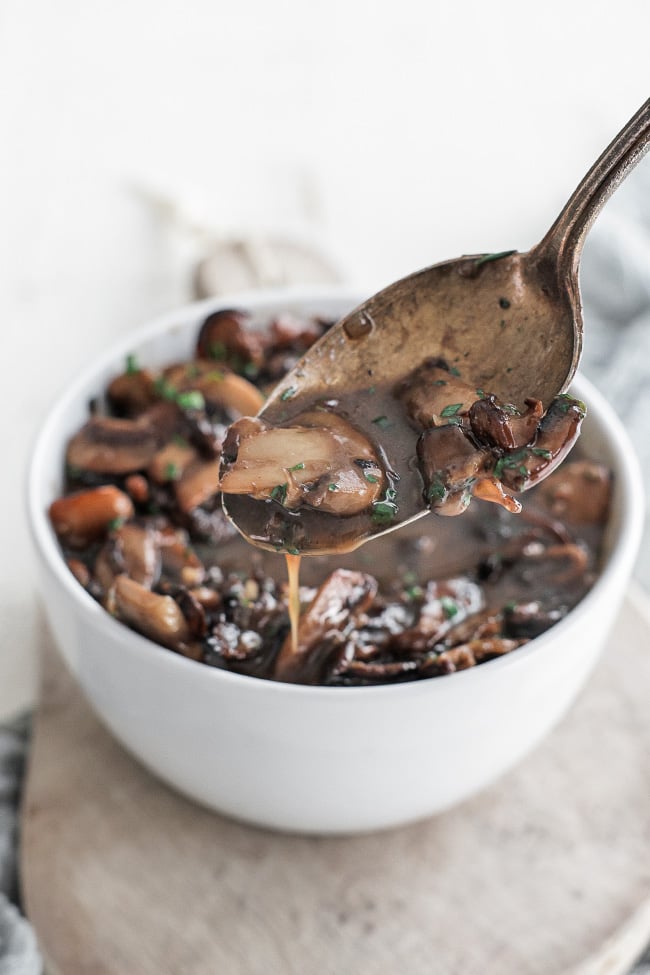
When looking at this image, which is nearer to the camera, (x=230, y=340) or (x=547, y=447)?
(x=547, y=447)

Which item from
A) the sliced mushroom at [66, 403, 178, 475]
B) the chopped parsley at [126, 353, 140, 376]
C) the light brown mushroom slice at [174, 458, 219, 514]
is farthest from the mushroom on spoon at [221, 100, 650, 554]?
the chopped parsley at [126, 353, 140, 376]

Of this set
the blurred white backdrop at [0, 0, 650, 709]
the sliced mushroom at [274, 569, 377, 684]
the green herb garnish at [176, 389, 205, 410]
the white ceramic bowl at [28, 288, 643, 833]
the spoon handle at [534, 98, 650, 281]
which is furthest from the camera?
the blurred white backdrop at [0, 0, 650, 709]

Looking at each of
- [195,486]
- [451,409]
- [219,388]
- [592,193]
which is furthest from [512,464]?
[219,388]

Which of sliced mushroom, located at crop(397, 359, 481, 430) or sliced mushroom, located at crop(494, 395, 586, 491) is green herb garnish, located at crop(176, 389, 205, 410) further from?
sliced mushroom, located at crop(494, 395, 586, 491)

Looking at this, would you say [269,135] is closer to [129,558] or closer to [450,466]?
[129,558]

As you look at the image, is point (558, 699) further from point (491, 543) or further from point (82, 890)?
point (82, 890)

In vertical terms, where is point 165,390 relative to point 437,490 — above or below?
below

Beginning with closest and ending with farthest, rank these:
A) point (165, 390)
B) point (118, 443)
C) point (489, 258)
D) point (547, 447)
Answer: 1. point (547, 447)
2. point (489, 258)
3. point (118, 443)
4. point (165, 390)
